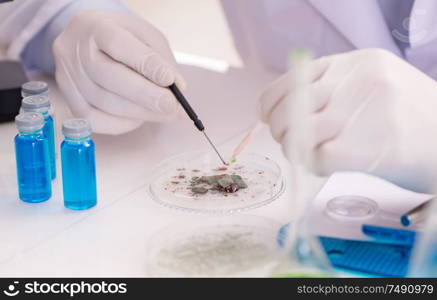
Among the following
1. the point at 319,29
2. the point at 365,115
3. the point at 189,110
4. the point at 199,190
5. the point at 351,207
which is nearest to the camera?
the point at 365,115

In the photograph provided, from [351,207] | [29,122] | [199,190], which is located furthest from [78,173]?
[351,207]

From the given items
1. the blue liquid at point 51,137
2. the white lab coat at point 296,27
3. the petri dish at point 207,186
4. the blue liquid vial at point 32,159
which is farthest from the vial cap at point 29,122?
the white lab coat at point 296,27

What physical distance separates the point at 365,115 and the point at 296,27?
82 cm

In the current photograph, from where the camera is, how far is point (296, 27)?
1971 millimetres

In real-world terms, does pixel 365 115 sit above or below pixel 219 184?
above

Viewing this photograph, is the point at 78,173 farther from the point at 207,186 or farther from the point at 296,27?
the point at 296,27

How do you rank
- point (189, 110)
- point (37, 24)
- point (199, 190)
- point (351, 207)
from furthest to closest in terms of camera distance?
point (37, 24), point (189, 110), point (199, 190), point (351, 207)

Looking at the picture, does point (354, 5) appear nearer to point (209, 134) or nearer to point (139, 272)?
point (209, 134)

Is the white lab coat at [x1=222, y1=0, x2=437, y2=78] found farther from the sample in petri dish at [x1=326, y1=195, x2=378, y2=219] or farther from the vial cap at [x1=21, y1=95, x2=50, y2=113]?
the vial cap at [x1=21, y1=95, x2=50, y2=113]

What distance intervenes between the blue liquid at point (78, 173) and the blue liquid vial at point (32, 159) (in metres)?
0.06

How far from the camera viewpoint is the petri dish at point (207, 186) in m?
1.44

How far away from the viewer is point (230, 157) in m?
1.63

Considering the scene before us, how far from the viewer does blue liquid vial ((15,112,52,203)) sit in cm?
142

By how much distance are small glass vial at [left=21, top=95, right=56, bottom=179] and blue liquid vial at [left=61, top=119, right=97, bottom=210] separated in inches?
5.1
